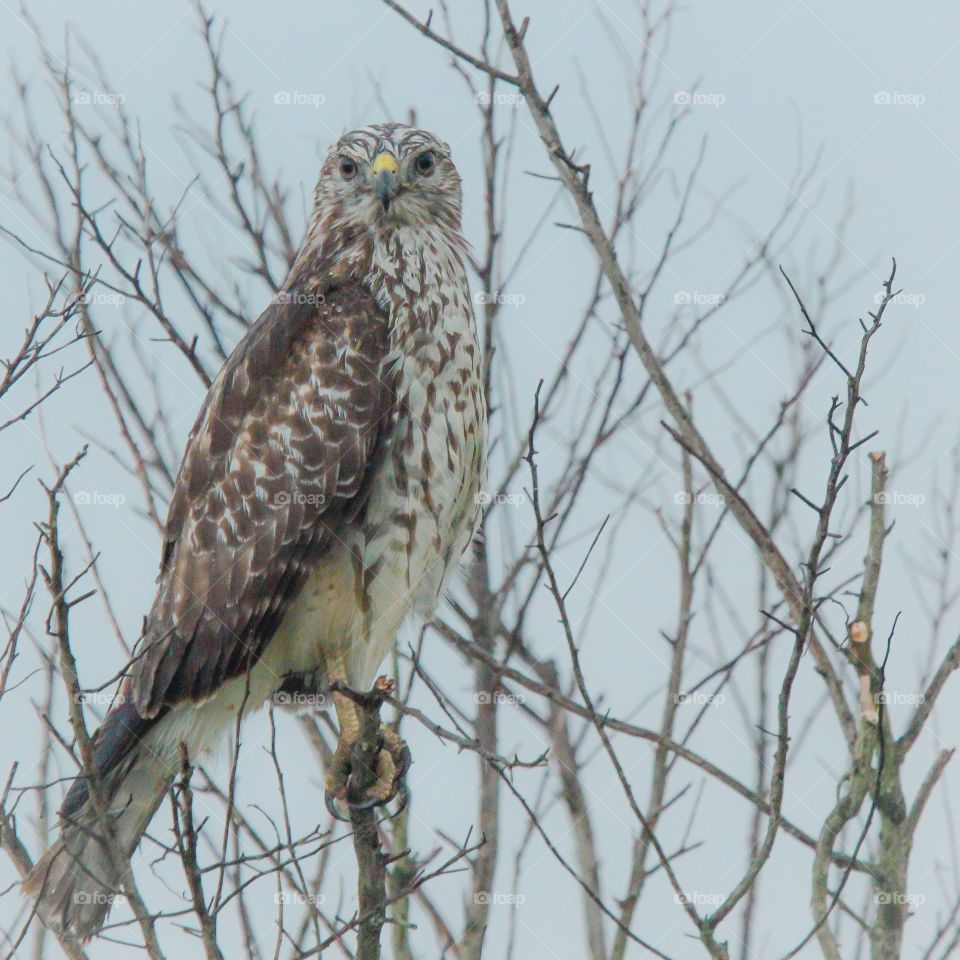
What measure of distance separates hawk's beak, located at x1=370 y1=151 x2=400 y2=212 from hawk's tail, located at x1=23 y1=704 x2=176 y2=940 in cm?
210

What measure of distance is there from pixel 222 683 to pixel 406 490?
93 cm

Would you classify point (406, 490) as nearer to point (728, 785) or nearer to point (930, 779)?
point (728, 785)

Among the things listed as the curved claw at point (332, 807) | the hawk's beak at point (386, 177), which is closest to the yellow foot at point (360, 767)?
the curved claw at point (332, 807)

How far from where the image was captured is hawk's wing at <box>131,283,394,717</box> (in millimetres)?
4926

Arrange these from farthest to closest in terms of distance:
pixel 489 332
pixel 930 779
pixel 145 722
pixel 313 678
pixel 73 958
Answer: pixel 489 332
pixel 313 678
pixel 145 722
pixel 930 779
pixel 73 958

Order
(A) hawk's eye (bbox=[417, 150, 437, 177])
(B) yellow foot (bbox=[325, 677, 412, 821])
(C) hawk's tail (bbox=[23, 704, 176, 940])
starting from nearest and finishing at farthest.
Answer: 1. (C) hawk's tail (bbox=[23, 704, 176, 940])
2. (B) yellow foot (bbox=[325, 677, 412, 821])
3. (A) hawk's eye (bbox=[417, 150, 437, 177])

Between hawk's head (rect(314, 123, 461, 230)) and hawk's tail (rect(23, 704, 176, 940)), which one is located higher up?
hawk's head (rect(314, 123, 461, 230))

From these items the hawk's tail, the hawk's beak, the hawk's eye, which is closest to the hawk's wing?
the hawk's tail

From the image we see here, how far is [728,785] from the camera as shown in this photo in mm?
4430

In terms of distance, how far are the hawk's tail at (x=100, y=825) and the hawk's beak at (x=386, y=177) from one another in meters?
2.10

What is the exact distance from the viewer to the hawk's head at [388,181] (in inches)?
216

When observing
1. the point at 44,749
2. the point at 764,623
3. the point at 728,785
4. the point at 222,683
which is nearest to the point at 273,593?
the point at 222,683

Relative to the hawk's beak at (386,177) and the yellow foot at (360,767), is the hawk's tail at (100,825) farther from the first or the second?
the hawk's beak at (386,177)

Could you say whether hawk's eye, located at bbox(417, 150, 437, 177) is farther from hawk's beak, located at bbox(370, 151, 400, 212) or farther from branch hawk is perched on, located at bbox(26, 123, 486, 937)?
branch hawk is perched on, located at bbox(26, 123, 486, 937)
